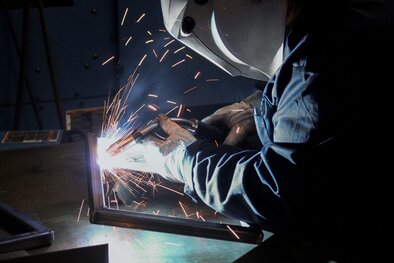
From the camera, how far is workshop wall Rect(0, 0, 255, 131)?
9.46 feet

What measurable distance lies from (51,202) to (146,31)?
1.54m

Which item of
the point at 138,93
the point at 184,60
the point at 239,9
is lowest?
the point at 138,93

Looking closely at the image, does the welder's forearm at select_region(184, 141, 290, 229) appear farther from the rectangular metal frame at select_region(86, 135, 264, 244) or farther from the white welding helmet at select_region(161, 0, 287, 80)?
the white welding helmet at select_region(161, 0, 287, 80)

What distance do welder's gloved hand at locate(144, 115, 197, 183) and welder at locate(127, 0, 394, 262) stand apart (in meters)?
0.08

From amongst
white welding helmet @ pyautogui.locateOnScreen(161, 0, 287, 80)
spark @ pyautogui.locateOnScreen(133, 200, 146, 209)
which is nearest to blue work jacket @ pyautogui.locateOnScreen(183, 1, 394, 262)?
white welding helmet @ pyautogui.locateOnScreen(161, 0, 287, 80)

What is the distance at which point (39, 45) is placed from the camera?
2.90m

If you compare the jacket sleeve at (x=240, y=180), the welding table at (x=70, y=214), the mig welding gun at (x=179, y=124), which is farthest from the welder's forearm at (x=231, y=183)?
the mig welding gun at (x=179, y=124)

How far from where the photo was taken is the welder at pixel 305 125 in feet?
3.76

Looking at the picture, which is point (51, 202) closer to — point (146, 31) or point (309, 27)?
point (309, 27)

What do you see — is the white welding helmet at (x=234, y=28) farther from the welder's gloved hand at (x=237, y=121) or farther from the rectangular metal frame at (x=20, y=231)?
the rectangular metal frame at (x=20, y=231)

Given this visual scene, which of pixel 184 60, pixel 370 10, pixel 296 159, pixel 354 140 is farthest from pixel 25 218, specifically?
pixel 184 60

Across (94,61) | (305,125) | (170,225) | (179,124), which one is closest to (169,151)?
(179,124)

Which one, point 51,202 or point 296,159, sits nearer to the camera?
point 296,159

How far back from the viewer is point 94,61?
302cm
